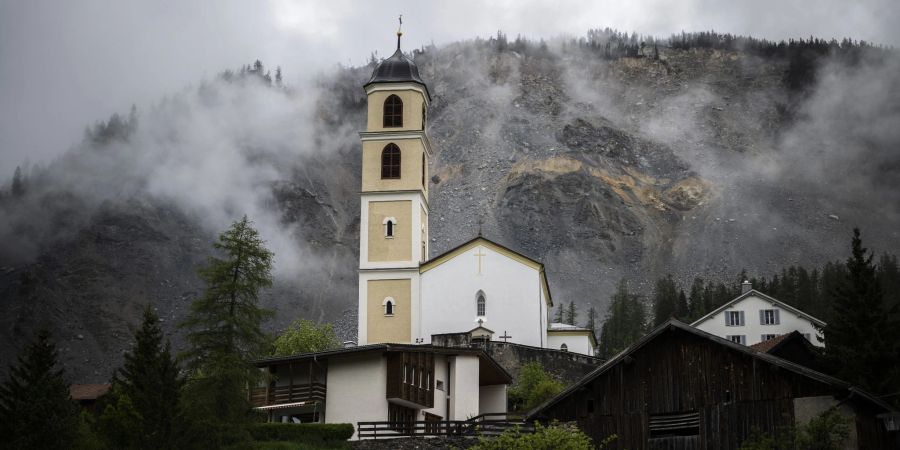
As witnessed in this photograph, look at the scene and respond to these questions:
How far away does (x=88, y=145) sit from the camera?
19725cm

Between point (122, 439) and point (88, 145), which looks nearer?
point (122, 439)

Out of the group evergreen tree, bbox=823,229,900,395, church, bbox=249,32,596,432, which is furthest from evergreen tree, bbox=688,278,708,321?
evergreen tree, bbox=823,229,900,395

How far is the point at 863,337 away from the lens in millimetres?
37438

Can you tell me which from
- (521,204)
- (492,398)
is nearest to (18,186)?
(521,204)

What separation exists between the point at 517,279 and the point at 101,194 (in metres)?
121

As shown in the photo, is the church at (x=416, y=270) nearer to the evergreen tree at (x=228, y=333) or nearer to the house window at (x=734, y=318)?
the house window at (x=734, y=318)

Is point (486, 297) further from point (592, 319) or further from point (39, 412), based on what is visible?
point (592, 319)

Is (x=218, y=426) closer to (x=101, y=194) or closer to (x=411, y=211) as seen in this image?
(x=411, y=211)

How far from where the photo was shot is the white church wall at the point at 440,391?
47.9m

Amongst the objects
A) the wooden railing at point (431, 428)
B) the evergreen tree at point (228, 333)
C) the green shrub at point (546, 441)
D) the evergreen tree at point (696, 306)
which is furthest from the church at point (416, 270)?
the green shrub at point (546, 441)

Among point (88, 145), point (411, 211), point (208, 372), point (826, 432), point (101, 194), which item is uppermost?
point (88, 145)

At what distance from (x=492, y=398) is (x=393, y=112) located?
910 inches

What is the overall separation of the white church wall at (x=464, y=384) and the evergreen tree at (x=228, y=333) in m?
12.8

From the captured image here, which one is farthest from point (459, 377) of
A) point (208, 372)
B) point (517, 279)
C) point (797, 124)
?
point (797, 124)
